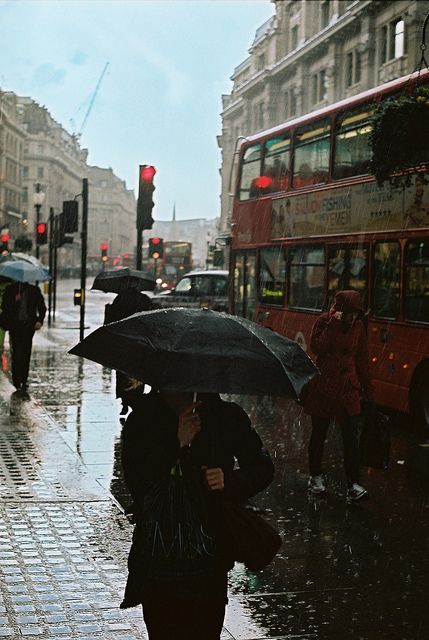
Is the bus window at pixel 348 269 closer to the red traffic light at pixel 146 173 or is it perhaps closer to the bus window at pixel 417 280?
the bus window at pixel 417 280

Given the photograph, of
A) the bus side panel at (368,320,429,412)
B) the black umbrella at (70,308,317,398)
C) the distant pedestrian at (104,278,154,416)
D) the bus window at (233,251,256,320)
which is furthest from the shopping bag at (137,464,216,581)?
the bus window at (233,251,256,320)

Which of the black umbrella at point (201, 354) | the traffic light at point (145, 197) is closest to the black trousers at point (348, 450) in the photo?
the black umbrella at point (201, 354)

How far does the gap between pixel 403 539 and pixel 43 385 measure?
9.37m

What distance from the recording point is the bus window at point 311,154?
48.2 feet

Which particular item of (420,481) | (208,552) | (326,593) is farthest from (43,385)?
(208,552)

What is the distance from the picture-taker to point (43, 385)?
15.4 meters

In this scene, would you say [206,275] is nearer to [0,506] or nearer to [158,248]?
[158,248]

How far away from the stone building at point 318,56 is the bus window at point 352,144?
2600 centimetres

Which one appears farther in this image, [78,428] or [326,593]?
[78,428]

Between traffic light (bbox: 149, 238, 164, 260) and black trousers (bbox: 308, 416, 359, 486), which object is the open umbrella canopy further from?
black trousers (bbox: 308, 416, 359, 486)

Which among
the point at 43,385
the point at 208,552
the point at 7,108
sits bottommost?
the point at 43,385

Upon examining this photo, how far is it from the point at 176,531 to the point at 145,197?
42.0ft

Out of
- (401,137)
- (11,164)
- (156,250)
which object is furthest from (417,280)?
(11,164)

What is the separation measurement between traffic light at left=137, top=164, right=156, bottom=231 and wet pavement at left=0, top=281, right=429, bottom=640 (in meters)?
4.84
